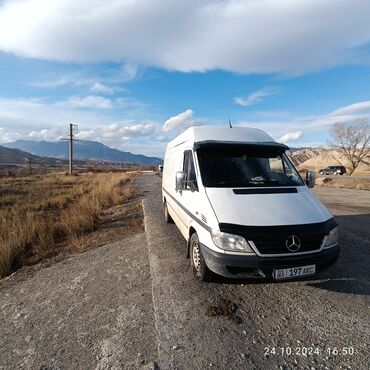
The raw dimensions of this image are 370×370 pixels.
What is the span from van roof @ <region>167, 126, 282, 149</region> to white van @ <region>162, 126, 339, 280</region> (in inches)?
1.4

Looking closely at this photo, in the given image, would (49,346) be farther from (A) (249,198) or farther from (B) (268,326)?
(A) (249,198)

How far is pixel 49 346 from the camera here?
12.6 feet

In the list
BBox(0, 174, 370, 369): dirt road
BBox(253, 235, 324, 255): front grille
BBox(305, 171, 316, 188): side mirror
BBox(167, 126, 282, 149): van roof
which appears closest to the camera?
BBox(0, 174, 370, 369): dirt road

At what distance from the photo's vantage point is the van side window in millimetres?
5271

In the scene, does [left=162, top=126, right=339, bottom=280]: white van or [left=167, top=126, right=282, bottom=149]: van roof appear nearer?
[left=162, top=126, right=339, bottom=280]: white van

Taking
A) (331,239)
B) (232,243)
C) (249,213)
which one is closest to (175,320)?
(232,243)

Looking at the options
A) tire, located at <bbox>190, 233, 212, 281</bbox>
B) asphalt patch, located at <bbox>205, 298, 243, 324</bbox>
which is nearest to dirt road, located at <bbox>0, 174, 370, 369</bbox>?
asphalt patch, located at <bbox>205, 298, 243, 324</bbox>

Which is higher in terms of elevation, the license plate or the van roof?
the van roof

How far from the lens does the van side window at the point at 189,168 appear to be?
17.3 feet

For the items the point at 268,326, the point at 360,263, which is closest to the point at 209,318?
the point at 268,326

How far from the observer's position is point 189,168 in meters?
5.63

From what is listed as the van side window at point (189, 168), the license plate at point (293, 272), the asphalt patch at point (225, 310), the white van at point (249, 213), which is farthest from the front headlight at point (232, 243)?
the van side window at point (189, 168)

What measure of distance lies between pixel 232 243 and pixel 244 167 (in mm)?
1777

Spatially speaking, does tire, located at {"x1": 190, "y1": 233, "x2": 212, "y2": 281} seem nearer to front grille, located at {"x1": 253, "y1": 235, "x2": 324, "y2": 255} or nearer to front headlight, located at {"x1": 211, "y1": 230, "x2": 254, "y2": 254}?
front headlight, located at {"x1": 211, "y1": 230, "x2": 254, "y2": 254}
